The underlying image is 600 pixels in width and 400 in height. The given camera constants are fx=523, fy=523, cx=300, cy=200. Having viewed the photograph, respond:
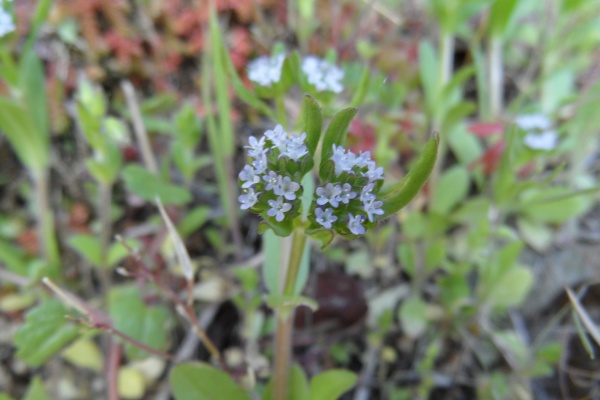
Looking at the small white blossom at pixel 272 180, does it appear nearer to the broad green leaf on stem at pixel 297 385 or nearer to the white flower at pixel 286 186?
the white flower at pixel 286 186

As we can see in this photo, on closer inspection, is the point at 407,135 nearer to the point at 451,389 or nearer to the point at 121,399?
the point at 451,389

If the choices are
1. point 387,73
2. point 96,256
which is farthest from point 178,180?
point 387,73

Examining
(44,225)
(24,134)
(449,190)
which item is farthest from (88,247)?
(449,190)

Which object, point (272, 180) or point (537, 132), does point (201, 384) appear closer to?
point (272, 180)

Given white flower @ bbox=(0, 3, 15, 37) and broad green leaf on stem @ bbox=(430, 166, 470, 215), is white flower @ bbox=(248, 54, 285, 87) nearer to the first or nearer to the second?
white flower @ bbox=(0, 3, 15, 37)

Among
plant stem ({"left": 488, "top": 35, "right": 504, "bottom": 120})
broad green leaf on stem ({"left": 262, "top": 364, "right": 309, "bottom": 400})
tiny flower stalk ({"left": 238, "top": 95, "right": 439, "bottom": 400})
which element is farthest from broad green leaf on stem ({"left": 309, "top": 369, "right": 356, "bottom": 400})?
plant stem ({"left": 488, "top": 35, "right": 504, "bottom": 120})
